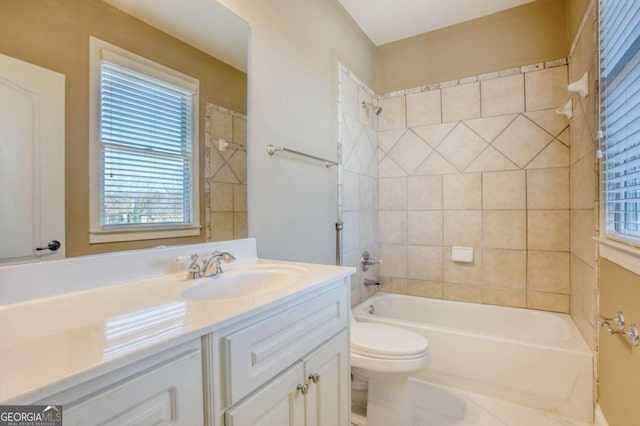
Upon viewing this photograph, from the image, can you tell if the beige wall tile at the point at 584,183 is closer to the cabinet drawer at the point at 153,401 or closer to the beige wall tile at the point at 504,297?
the beige wall tile at the point at 504,297

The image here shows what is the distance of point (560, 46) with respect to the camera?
2246 millimetres

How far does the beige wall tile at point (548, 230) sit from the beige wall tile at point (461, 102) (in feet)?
2.97

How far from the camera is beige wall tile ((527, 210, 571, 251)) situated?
2.24 metres

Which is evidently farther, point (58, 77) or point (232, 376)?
point (58, 77)

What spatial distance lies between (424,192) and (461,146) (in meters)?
0.47

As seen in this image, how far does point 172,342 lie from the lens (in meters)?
0.60

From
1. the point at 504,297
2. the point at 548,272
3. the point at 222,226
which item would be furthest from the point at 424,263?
the point at 222,226

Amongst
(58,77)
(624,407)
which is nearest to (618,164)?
(624,407)

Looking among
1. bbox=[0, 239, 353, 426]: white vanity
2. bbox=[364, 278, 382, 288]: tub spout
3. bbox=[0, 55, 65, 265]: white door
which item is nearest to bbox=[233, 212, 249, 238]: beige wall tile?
bbox=[0, 239, 353, 426]: white vanity

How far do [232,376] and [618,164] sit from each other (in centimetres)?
168

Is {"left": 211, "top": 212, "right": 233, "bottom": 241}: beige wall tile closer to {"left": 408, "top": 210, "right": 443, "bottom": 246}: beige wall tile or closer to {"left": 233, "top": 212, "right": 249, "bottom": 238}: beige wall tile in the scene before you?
{"left": 233, "top": 212, "right": 249, "bottom": 238}: beige wall tile

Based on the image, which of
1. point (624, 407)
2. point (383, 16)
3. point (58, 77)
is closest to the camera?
point (58, 77)

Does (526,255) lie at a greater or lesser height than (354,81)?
lesser

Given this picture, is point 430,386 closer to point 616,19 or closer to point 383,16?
point 616,19
